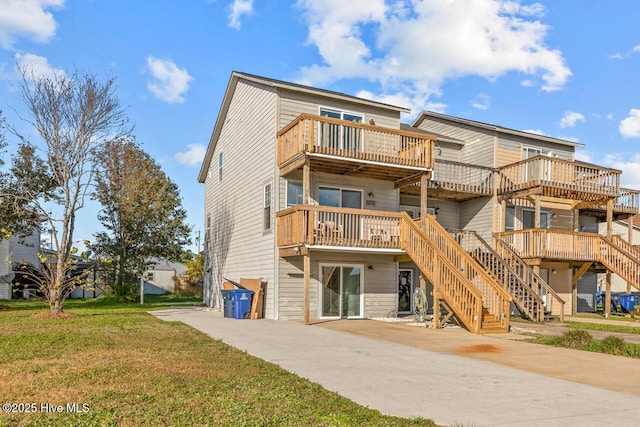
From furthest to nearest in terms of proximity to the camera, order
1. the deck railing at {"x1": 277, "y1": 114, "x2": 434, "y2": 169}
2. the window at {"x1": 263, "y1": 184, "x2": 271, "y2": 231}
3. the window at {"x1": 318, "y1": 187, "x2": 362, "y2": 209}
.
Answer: the window at {"x1": 263, "y1": 184, "x2": 271, "y2": 231} → the window at {"x1": 318, "y1": 187, "x2": 362, "y2": 209} → the deck railing at {"x1": 277, "y1": 114, "x2": 434, "y2": 169}

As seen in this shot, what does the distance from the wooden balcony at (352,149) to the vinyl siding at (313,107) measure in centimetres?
100

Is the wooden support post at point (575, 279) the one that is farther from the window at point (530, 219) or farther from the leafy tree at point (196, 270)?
the leafy tree at point (196, 270)

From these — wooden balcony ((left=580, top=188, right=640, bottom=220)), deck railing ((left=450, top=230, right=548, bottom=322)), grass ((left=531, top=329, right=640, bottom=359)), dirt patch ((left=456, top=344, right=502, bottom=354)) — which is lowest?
dirt patch ((left=456, top=344, right=502, bottom=354))

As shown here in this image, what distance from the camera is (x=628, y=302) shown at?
23.1 meters

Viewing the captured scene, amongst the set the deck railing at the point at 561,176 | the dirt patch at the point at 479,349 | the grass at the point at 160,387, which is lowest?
the dirt patch at the point at 479,349

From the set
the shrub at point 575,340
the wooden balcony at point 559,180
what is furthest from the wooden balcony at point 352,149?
the shrub at point 575,340

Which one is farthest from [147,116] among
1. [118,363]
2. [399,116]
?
[118,363]

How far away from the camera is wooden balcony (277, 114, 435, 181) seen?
48.5 feet

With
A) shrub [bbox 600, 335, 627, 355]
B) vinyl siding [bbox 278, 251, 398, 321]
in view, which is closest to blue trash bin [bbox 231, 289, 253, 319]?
vinyl siding [bbox 278, 251, 398, 321]

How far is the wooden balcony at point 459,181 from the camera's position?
63.9 ft

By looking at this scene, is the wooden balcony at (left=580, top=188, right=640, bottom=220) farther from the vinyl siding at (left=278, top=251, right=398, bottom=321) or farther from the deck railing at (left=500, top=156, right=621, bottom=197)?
the vinyl siding at (left=278, top=251, right=398, bottom=321)

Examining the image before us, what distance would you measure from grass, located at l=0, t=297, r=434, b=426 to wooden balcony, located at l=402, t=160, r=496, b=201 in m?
12.2

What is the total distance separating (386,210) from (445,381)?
11.6 meters

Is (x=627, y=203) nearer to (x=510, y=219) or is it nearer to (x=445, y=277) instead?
(x=510, y=219)
